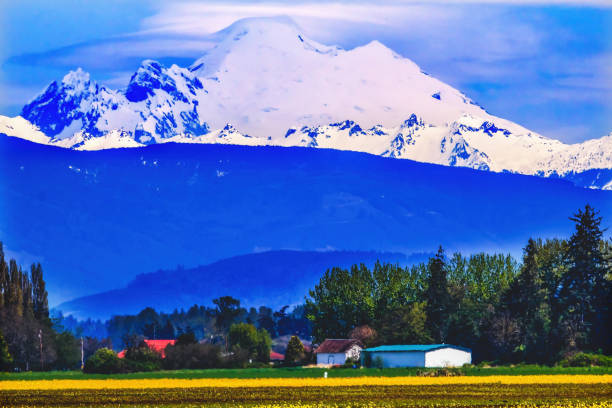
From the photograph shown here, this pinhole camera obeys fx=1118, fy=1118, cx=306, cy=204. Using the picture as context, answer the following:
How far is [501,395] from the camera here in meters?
73.1

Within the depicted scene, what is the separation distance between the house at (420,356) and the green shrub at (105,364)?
28105mm

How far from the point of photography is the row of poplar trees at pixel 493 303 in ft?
419

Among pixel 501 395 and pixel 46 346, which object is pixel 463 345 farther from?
pixel 501 395

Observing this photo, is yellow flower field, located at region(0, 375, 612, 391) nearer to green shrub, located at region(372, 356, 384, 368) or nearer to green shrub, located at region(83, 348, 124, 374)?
green shrub, located at region(372, 356, 384, 368)

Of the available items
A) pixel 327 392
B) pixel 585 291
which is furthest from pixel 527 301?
pixel 327 392

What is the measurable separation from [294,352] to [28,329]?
36.0 metres

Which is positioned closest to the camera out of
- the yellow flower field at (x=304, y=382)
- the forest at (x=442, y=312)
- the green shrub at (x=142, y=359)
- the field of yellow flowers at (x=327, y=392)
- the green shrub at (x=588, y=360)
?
the field of yellow flowers at (x=327, y=392)

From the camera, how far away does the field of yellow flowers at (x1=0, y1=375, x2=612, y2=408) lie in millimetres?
67062

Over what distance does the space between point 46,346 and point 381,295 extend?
47.5 metres

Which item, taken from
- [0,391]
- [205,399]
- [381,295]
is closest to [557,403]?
[205,399]

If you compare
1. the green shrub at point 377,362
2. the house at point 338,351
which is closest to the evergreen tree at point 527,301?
the green shrub at point 377,362

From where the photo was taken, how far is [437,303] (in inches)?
5906

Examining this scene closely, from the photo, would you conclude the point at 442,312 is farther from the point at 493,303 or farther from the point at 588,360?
the point at 588,360

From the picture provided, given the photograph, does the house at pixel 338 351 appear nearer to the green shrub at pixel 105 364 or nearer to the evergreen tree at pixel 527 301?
the evergreen tree at pixel 527 301
